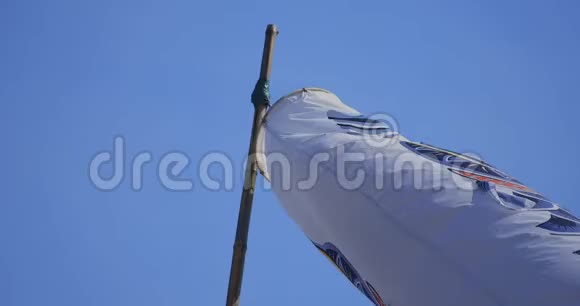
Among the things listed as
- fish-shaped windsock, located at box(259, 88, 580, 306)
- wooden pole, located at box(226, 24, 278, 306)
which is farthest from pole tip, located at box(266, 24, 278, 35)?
fish-shaped windsock, located at box(259, 88, 580, 306)

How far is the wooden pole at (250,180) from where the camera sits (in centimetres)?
528

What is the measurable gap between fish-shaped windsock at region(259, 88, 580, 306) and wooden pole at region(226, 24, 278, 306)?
0.57 m

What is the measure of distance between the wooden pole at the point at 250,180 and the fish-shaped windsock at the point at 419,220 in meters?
0.57

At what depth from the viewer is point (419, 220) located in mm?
3840

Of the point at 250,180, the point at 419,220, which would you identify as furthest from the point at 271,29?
the point at 419,220

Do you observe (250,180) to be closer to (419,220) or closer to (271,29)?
(271,29)

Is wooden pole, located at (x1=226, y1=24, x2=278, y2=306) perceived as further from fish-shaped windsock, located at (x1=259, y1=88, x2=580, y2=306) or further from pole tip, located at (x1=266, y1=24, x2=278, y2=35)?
fish-shaped windsock, located at (x1=259, y1=88, x2=580, y2=306)

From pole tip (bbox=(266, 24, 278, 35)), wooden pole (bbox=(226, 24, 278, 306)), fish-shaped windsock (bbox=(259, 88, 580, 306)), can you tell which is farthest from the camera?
pole tip (bbox=(266, 24, 278, 35))

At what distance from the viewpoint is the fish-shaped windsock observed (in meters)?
3.39

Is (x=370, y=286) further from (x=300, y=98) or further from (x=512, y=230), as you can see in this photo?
(x=300, y=98)

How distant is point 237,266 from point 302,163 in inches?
42.2

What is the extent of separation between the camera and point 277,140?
16.8ft

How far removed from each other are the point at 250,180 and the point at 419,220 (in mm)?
1993

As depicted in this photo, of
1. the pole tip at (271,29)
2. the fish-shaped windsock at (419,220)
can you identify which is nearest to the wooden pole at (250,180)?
the pole tip at (271,29)
